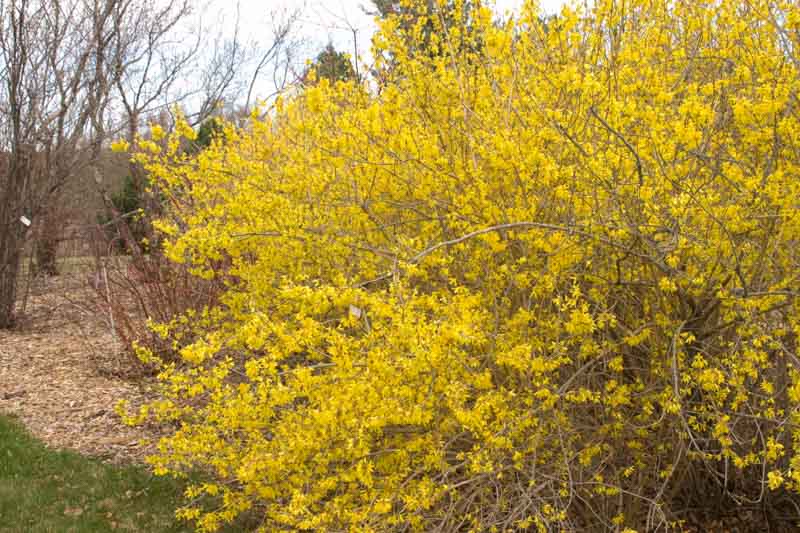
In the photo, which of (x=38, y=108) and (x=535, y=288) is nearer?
(x=535, y=288)

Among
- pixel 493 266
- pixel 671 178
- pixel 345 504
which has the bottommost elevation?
pixel 345 504

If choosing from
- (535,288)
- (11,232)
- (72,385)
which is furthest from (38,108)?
(535,288)

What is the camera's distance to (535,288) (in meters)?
3.35

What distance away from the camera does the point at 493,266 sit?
12.1 feet

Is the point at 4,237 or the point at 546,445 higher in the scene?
the point at 4,237

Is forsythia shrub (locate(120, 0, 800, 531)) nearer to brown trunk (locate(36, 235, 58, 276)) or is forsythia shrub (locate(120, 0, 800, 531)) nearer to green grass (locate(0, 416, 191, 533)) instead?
green grass (locate(0, 416, 191, 533))

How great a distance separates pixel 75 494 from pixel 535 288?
9.95 ft

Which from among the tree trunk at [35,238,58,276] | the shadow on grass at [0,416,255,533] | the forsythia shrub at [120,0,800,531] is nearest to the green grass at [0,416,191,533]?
the shadow on grass at [0,416,255,533]

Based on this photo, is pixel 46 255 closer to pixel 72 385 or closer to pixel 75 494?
pixel 72 385

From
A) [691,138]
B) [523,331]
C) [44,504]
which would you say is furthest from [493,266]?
[44,504]

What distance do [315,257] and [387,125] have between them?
2.69ft

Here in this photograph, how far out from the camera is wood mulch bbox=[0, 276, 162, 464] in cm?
555

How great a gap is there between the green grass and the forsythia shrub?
36.1 inches

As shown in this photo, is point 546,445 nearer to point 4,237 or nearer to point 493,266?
point 493,266
